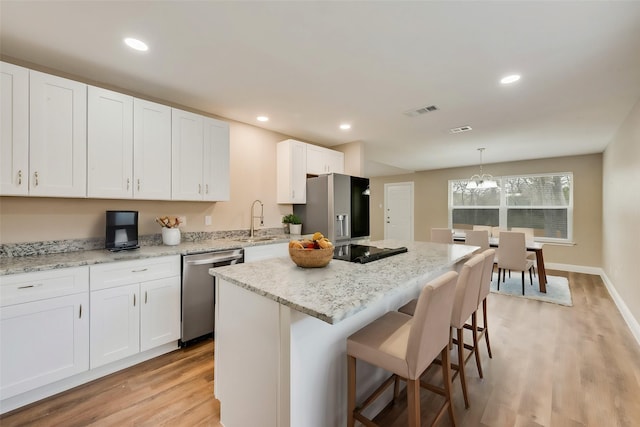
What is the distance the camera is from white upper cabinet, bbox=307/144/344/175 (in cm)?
411

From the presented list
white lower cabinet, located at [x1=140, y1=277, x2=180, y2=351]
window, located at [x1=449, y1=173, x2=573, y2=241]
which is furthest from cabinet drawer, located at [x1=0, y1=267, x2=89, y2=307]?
window, located at [x1=449, y1=173, x2=573, y2=241]

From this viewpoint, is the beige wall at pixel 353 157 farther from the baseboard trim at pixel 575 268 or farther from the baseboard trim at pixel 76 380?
the baseboard trim at pixel 575 268

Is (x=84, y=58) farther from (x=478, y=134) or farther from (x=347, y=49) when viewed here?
(x=478, y=134)

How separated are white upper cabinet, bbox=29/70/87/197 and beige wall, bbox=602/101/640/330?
5.15m

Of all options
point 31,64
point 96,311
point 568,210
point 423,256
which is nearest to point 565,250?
point 568,210

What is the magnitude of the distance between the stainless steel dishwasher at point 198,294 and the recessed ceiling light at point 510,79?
9.74 feet

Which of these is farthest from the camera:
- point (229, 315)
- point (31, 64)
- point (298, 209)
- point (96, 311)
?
point (298, 209)

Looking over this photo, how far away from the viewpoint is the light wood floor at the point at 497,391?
169 centimetres

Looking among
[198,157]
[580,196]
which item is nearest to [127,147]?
[198,157]

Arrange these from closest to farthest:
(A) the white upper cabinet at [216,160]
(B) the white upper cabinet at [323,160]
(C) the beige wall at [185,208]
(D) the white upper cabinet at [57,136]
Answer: (D) the white upper cabinet at [57,136]
(C) the beige wall at [185,208]
(A) the white upper cabinet at [216,160]
(B) the white upper cabinet at [323,160]

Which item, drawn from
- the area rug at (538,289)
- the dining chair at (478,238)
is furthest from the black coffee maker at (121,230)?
the area rug at (538,289)

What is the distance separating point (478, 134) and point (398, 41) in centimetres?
284

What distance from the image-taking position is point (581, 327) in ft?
9.84

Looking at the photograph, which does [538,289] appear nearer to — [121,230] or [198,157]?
[198,157]
